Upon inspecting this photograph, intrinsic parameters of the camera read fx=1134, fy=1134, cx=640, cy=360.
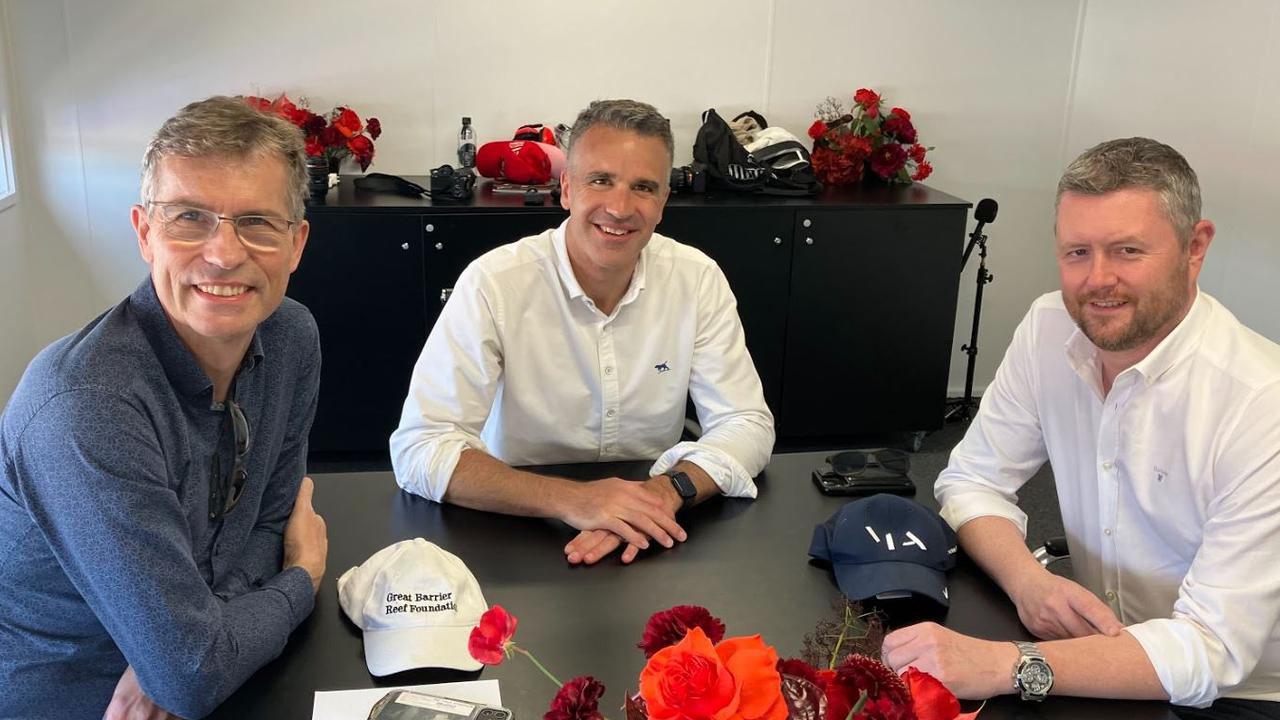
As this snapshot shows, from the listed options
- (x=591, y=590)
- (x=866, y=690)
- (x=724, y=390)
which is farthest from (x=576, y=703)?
(x=724, y=390)

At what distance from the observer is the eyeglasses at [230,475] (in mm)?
1613

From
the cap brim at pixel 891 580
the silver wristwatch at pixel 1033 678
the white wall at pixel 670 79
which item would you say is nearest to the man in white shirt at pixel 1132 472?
the silver wristwatch at pixel 1033 678

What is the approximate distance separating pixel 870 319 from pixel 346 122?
2.09 m

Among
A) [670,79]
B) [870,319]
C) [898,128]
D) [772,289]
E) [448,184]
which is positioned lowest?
[870,319]

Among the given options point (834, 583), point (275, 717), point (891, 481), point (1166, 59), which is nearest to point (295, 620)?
point (275, 717)

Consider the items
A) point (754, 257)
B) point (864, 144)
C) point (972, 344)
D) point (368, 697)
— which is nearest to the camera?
point (368, 697)

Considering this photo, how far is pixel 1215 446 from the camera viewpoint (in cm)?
175

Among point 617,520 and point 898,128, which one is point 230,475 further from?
point 898,128

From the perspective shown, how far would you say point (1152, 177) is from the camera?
1.77 m

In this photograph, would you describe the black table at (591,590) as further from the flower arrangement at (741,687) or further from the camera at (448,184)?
the camera at (448,184)

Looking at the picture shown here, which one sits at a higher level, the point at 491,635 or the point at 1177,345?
the point at 1177,345

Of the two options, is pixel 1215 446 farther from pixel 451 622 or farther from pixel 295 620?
pixel 295 620

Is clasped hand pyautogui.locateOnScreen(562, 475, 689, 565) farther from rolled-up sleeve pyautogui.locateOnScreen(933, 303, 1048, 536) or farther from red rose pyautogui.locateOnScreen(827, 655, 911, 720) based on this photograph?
red rose pyautogui.locateOnScreen(827, 655, 911, 720)

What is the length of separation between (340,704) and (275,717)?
0.25ft
